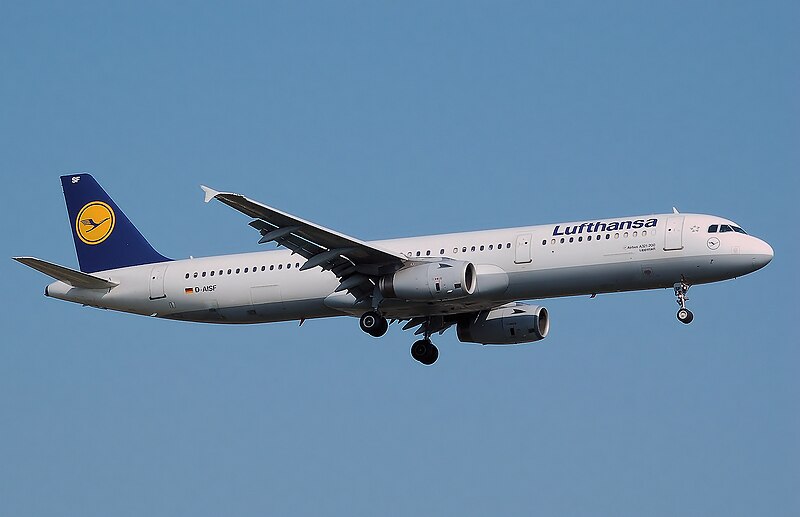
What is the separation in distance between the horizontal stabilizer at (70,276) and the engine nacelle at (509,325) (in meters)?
14.1

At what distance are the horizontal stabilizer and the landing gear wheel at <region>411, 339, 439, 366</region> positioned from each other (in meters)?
12.0

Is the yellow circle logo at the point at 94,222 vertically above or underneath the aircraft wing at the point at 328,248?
above

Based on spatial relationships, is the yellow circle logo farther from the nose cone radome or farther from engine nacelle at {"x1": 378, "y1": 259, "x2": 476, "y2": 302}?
the nose cone radome

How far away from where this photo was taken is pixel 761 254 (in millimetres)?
45125

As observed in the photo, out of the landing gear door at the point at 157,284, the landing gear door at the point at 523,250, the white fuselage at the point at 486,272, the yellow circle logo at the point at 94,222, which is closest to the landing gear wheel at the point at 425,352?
the white fuselage at the point at 486,272

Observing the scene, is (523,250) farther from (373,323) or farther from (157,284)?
(157,284)

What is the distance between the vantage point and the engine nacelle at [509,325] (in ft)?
169

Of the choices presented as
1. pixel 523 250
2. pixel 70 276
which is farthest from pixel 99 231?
pixel 523 250

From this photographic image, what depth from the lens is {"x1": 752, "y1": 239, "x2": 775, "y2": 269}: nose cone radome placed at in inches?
1775

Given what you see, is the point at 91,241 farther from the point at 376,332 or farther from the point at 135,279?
the point at 376,332

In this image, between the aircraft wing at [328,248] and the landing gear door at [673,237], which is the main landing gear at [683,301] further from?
the aircraft wing at [328,248]

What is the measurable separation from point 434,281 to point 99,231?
16.3 m

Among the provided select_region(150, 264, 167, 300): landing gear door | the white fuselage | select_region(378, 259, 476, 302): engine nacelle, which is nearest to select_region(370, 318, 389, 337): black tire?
the white fuselage

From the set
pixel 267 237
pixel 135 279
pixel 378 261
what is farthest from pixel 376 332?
pixel 135 279
